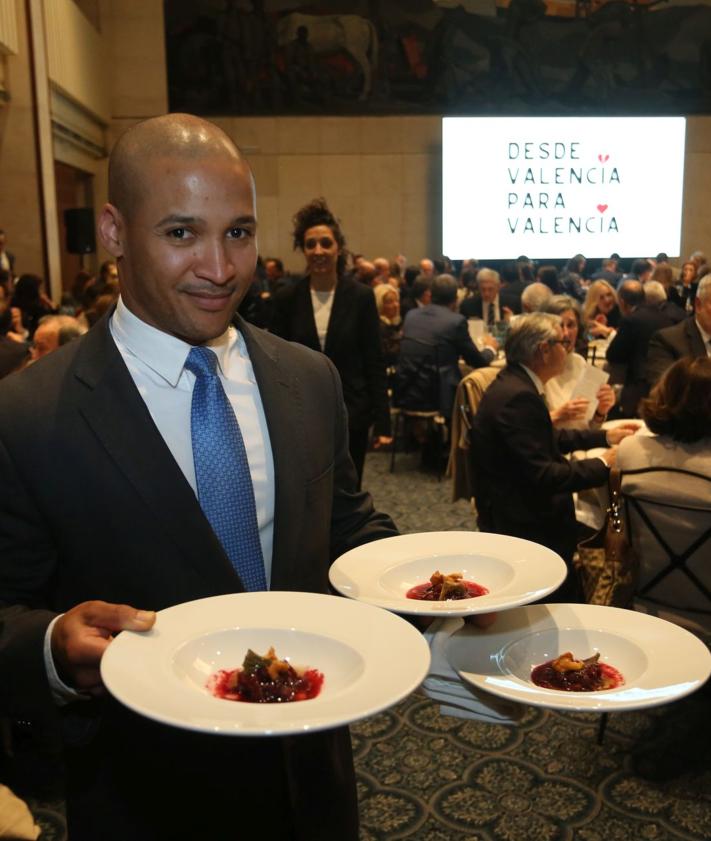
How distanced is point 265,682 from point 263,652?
0.09 m

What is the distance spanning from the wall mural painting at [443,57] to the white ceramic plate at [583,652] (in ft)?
52.7

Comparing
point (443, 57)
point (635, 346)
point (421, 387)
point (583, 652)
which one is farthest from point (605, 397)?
point (443, 57)

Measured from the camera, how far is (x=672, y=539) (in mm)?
3230

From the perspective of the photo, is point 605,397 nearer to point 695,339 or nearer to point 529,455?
point 695,339

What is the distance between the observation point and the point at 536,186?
643 inches

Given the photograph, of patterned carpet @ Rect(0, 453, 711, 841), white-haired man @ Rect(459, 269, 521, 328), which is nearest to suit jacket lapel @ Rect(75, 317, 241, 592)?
patterned carpet @ Rect(0, 453, 711, 841)

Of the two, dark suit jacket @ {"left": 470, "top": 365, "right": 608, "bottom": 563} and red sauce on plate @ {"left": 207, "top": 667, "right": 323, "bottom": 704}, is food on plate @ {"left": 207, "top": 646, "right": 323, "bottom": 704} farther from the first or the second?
dark suit jacket @ {"left": 470, "top": 365, "right": 608, "bottom": 563}

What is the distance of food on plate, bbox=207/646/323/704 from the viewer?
1.08 metres

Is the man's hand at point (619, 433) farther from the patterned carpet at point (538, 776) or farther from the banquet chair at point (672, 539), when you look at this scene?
the patterned carpet at point (538, 776)

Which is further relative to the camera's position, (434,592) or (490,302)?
(490,302)

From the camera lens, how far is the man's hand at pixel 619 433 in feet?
13.4

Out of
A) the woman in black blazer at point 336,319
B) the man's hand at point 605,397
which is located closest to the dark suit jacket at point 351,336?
the woman in black blazer at point 336,319

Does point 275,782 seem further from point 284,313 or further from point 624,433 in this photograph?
point 284,313

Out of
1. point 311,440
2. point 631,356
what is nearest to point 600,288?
point 631,356
